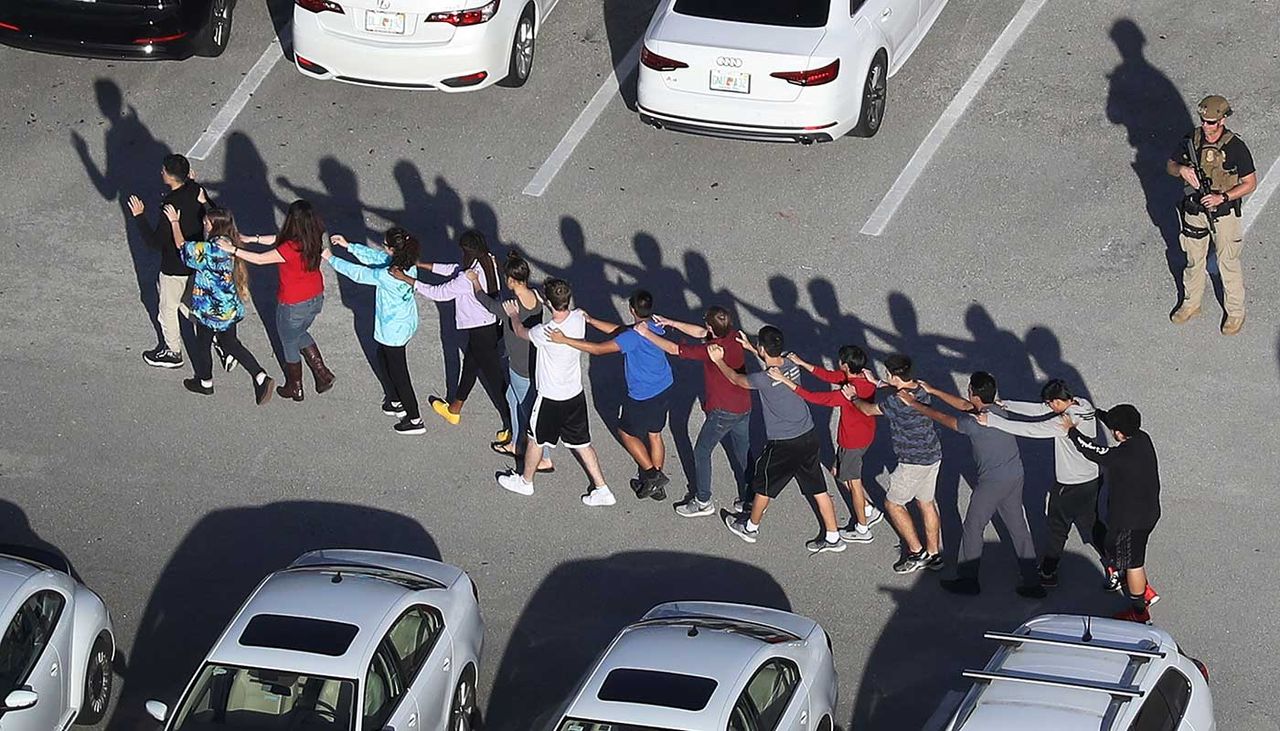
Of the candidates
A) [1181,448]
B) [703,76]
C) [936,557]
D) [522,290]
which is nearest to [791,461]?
[936,557]

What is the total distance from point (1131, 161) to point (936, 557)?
4564mm

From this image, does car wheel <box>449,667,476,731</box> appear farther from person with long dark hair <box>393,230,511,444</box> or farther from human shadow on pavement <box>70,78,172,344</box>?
human shadow on pavement <box>70,78,172,344</box>

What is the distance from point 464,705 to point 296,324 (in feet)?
11.0

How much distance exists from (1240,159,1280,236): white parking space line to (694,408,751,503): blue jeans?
180 inches

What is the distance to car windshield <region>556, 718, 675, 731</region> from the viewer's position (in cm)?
920

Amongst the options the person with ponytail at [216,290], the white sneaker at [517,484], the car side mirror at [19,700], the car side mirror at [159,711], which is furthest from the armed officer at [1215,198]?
the car side mirror at [19,700]

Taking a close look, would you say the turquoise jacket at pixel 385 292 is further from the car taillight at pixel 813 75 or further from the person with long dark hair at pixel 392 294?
the car taillight at pixel 813 75

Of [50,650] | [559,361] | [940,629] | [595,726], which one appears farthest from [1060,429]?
[50,650]

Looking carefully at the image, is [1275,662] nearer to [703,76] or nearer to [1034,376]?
[1034,376]

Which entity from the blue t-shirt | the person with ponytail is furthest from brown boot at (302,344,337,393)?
the blue t-shirt

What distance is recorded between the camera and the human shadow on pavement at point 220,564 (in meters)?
11.2

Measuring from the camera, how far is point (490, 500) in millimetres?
12148

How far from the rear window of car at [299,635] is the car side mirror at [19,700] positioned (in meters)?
1.17

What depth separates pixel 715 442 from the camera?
11.6 metres
